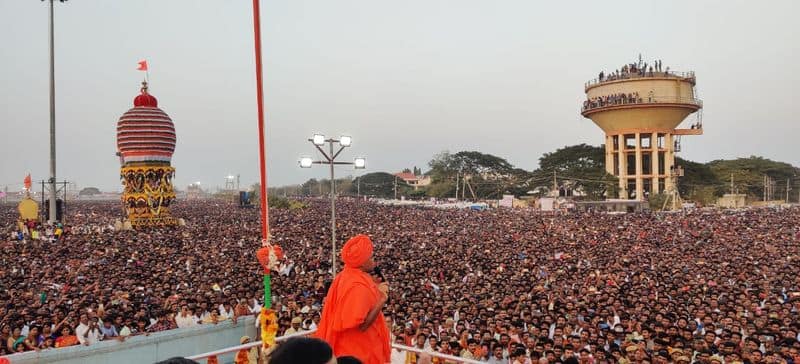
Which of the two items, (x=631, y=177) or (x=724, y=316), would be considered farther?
(x=631, y=177)

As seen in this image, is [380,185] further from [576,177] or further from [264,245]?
[264,245]

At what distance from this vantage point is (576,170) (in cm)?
5066

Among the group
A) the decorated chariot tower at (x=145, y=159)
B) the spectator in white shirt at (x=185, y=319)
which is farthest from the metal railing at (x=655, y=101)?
the spectator in white shirt at (x=185, y=319)

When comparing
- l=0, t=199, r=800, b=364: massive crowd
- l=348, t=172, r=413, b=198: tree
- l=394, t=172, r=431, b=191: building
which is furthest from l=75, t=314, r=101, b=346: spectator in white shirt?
l=394, t=172, r=431, b=191: building

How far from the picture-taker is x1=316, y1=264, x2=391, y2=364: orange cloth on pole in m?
3.47

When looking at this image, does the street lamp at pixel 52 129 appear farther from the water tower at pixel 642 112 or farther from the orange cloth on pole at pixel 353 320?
the water tower at pixel 642 112

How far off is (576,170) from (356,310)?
49.8 metres

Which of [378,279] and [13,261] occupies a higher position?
[378,279]

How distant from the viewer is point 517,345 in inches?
280

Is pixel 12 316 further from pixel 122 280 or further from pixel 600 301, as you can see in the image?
pixel 600 301

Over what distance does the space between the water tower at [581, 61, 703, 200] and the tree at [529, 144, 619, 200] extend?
251 cm

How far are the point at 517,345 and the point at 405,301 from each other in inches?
133

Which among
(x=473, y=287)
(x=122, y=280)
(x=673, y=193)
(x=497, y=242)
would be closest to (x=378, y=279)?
(x=473, y=287)

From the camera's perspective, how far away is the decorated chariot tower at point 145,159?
2256 centimetres
